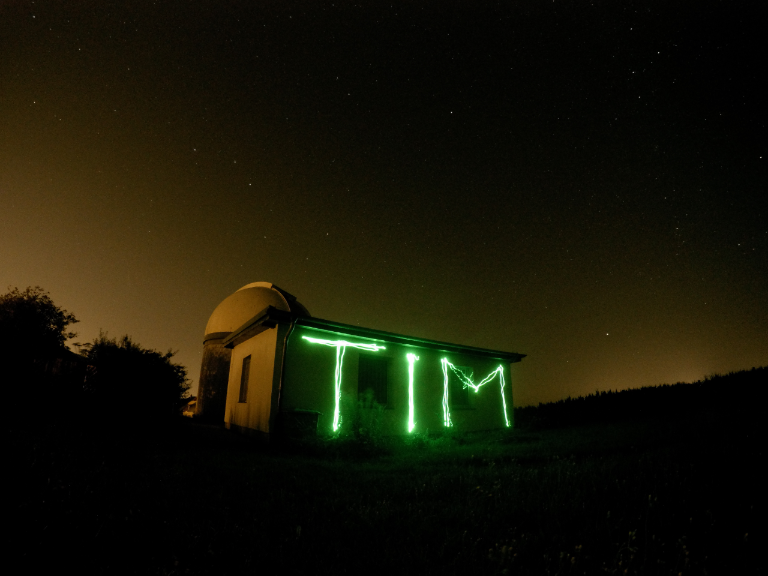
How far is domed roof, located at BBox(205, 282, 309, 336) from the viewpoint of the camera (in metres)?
16.5

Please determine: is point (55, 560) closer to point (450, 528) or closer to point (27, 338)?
point (450, 528)

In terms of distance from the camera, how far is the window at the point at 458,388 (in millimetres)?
14211

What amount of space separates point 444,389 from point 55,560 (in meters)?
12.1

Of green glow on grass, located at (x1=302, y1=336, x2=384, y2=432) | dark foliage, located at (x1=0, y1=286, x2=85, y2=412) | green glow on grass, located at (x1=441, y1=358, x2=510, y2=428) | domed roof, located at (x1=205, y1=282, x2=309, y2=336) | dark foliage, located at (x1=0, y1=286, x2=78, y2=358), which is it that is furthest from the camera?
dark foliage, located at (x1=0, y1=286, x2=78, y2=358)

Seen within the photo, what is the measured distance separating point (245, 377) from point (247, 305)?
413 cm

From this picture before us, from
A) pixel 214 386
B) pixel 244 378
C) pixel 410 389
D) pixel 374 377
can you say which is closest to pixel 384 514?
pixel 374 377

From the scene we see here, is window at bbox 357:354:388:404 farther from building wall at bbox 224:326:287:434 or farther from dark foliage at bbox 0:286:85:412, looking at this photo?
dark foliage at bbox 0:286:85:412

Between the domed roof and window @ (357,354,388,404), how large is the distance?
14.9ft

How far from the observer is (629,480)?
4586mm

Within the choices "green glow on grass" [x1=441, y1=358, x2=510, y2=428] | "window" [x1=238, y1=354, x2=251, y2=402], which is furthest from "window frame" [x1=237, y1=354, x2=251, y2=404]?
"green glow on grass" [x1=441, y1=358, x2=510, y2=428]

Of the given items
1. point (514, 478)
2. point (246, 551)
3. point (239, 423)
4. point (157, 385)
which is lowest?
point (246, 551)

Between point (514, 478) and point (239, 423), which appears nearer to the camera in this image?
point (514, 478)

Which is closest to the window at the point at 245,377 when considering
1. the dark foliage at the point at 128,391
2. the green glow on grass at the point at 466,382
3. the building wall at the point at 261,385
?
the building wall at the point at 261,385

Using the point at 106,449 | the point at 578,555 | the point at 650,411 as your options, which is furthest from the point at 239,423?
the point at 650,411
